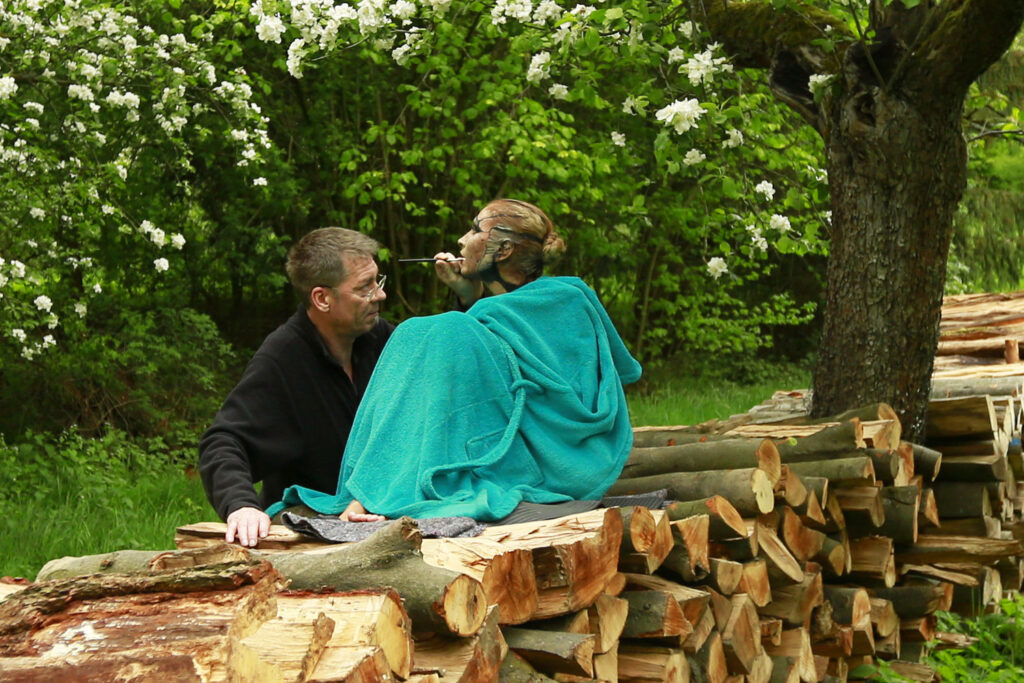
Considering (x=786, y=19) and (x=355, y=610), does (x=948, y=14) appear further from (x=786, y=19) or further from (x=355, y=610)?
→ (x=355, y=610)

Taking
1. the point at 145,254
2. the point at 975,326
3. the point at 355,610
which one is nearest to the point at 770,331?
the point at 975,326

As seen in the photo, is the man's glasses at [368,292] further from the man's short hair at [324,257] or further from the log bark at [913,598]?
the log bark at [913,598]

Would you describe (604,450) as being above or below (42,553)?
above

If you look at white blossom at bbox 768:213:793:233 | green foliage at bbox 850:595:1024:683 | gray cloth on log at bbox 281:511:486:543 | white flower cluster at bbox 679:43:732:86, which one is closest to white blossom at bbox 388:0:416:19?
white flower cluster at bbox 679:43:732:86

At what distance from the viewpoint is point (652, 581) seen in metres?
3.82

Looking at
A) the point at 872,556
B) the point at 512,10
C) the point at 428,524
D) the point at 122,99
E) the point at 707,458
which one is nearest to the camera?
the point at 428,524

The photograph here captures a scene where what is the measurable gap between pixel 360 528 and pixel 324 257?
1.37m

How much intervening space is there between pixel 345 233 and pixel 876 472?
101 inches

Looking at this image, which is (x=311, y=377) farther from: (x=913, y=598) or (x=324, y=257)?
(x=913, y=598)

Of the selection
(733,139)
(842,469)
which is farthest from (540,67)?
(842,469)

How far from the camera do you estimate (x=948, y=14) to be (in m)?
5.55

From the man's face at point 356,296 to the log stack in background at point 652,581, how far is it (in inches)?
42.3

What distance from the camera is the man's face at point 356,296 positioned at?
14.6 feet

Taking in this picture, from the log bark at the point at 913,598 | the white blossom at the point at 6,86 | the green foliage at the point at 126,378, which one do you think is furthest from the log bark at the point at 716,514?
the green foliage at the point at 126,378
